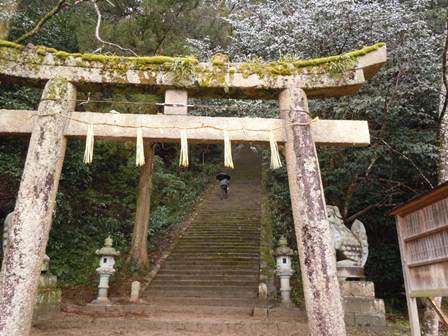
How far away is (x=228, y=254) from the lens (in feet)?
37.0

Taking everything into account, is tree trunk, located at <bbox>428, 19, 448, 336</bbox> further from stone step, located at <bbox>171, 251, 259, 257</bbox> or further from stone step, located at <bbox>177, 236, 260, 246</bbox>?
stone step, located at <bbox>177, 236, 260, 246</bbox>

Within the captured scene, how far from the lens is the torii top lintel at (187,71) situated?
5117 millimetres

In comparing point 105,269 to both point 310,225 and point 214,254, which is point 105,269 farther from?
point 310,225

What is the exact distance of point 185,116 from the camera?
16.8ft

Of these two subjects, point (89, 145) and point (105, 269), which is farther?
point (105, 269)

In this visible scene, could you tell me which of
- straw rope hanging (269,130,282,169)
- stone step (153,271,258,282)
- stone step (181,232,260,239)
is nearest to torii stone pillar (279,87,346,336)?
straw rope hanging (269,130,282,169)

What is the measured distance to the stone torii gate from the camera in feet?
15.0

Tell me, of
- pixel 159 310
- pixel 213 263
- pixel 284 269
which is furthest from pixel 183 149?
pixel 213 263

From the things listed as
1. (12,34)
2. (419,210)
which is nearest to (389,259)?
(419,210)

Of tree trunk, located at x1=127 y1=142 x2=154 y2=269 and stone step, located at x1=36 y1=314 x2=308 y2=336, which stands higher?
tree trunk, located at x1=127 y1=142 x2=154 y2=269

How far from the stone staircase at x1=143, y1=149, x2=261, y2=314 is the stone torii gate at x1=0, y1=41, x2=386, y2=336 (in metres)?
4.18

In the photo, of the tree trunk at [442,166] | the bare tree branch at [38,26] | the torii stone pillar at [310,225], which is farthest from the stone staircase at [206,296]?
the bare tree branch at [38,26]

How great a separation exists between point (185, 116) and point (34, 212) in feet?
6.98

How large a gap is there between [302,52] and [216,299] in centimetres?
631
